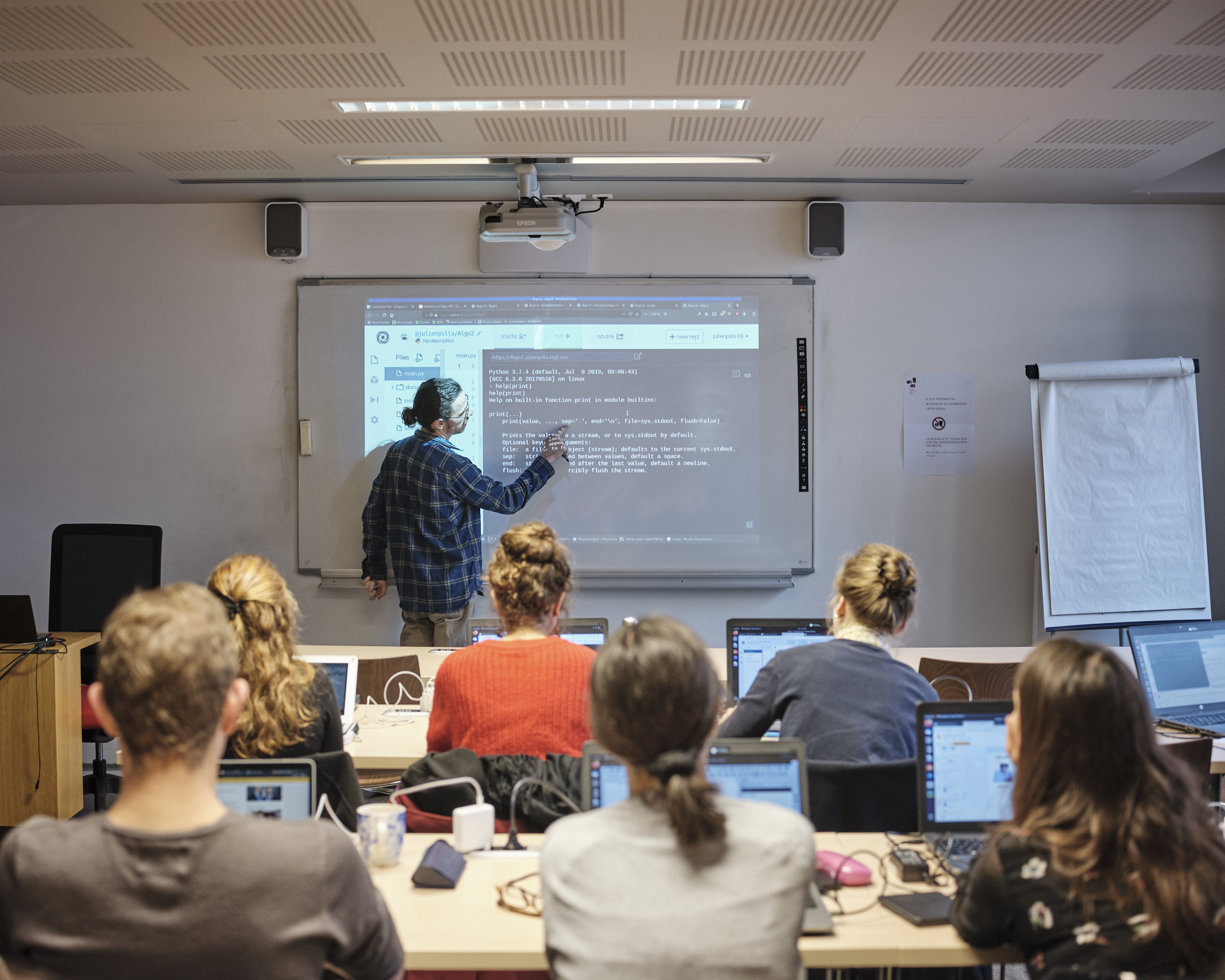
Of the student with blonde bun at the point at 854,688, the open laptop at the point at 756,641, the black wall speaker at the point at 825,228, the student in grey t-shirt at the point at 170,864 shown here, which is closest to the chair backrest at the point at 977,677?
the open laptop at the point at 756,641

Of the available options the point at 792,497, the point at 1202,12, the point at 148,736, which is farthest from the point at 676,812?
the point at 792,497

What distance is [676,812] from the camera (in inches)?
44.4

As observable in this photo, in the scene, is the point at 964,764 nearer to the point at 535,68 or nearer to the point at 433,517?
the point at 535,68

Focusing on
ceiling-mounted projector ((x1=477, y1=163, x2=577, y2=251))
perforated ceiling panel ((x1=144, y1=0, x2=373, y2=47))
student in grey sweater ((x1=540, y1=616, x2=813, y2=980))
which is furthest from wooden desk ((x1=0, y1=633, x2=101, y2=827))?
student in grey sweater ((x1=540, y1=616, x2=813, y2=980))

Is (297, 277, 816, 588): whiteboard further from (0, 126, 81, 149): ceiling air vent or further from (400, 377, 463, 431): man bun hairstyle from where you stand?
(0, 126, 81, 149): ceiling air vent

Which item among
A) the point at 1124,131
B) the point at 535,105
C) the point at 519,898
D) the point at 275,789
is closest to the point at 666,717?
the point at 519,898

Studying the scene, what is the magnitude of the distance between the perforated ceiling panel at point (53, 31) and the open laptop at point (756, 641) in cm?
265

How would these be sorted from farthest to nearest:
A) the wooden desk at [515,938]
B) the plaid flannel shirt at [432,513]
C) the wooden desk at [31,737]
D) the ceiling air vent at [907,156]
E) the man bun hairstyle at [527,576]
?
the plaid flannel shirt at [432,513]
the ceiling air vent at [907,156]
the wooden desk at [31,737]
the man bun hairstyle at [527,576]
the wooden desk at [515,938]

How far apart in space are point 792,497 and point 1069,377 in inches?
55.8

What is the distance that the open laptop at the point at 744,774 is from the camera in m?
1.68

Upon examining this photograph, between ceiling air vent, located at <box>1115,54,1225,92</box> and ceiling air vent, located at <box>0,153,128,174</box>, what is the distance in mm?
4100

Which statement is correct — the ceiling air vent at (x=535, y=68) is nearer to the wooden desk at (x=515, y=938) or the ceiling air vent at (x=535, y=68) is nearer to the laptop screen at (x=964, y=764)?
the laptop screen at (x=964, y=764)

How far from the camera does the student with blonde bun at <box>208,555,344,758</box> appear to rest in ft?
6.33

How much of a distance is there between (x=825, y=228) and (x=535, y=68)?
200 centimetres
